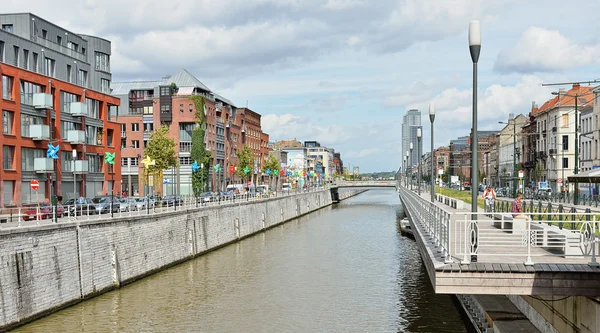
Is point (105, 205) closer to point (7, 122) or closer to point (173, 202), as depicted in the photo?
point (173, 202)

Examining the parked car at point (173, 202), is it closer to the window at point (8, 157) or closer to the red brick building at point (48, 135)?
the red brick building at point (48, 135)

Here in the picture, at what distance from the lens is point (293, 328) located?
22.1m

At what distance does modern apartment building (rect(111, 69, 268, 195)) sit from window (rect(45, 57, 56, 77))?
33.3 m

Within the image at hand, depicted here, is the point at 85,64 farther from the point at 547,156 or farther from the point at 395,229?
the point at 547,156

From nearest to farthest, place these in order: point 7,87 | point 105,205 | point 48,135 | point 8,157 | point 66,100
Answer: point 105,205 < point 7,87 < point 8,157 < point 48,135 < point 66,100

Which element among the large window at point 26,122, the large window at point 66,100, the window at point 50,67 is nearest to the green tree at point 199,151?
the large window at point 66,100

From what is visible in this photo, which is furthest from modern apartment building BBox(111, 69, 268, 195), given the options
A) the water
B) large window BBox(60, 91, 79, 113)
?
the water

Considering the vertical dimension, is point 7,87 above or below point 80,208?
above

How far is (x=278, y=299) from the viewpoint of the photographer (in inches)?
1068

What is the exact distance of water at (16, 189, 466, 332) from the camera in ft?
73.6

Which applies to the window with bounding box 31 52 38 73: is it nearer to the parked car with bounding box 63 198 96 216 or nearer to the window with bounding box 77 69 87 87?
the window with bounding box 77 69 87 87

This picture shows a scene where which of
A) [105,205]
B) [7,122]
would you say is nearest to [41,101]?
[7,122]

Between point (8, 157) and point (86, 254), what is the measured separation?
21.5m

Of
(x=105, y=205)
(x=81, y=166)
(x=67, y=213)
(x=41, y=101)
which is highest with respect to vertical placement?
(x=41, y=101)
